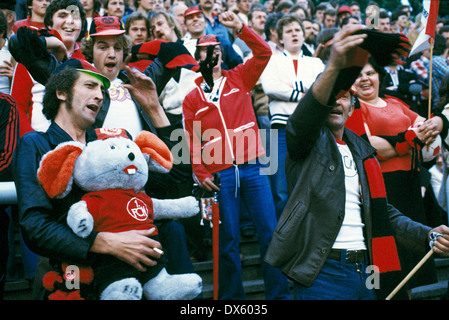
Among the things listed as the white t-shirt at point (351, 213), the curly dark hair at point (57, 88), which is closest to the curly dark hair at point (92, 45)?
the curly dark hair at point (57, 88)

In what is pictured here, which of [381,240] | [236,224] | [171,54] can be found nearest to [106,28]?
[171,54]

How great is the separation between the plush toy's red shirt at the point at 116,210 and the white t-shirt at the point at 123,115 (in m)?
1.19

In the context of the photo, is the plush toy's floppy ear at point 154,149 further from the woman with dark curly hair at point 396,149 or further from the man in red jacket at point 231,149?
the woman with dark curly hair at point 396,149

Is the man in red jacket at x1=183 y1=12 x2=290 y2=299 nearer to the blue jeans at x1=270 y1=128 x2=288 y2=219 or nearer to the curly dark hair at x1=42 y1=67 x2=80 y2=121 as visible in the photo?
the blue jeans at x1=270 y1=128 x2=288 y2=219

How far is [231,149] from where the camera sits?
15.5ft

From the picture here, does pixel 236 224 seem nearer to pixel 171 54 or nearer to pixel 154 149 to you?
pixel 171 54

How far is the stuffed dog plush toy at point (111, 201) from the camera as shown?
246cm

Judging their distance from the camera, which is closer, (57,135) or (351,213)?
(57,135)

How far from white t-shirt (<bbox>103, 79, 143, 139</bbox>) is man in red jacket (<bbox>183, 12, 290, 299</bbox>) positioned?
3.30 feet

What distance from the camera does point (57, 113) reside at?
9.90ft

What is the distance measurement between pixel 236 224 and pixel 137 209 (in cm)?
211

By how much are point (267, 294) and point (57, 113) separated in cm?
251
